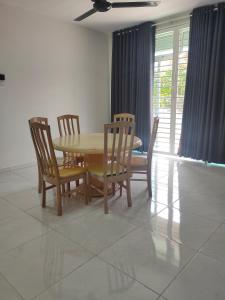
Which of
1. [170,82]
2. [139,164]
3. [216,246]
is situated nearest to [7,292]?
[216,246]

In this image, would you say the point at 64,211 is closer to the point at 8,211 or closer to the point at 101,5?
the point at 8,211

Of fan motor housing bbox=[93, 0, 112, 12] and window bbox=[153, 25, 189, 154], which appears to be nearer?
fan motor housing bbox=[93, 0, 112, 12]

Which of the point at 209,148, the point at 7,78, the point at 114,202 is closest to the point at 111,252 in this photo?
the point at 114,202

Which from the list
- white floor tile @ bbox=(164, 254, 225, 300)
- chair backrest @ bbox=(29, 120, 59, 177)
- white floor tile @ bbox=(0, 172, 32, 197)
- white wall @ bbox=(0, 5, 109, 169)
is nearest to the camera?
white floor tile @ bbox=(164, 254, 225, 300)

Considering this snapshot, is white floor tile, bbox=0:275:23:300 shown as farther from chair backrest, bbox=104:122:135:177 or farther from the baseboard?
the baseboard

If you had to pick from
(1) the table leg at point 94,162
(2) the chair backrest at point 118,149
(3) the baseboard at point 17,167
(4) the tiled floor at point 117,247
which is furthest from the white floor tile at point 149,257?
(3) the baseboard at point 17,167

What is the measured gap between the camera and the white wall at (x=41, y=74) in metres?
3.87

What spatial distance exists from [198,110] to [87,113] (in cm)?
234

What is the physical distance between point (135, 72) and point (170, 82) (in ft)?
2.64

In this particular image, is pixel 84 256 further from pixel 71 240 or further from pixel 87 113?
pixel 87 113

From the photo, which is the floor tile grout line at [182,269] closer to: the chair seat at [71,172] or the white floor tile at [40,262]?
the white floor tile at [40,262]

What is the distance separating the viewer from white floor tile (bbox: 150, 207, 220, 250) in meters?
2.04

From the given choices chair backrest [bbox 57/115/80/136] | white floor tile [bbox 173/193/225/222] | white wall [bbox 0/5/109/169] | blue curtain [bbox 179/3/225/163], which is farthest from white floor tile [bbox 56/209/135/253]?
blue curtain [bbox 179/3/225/163]

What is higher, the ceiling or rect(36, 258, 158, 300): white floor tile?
the ceiling
